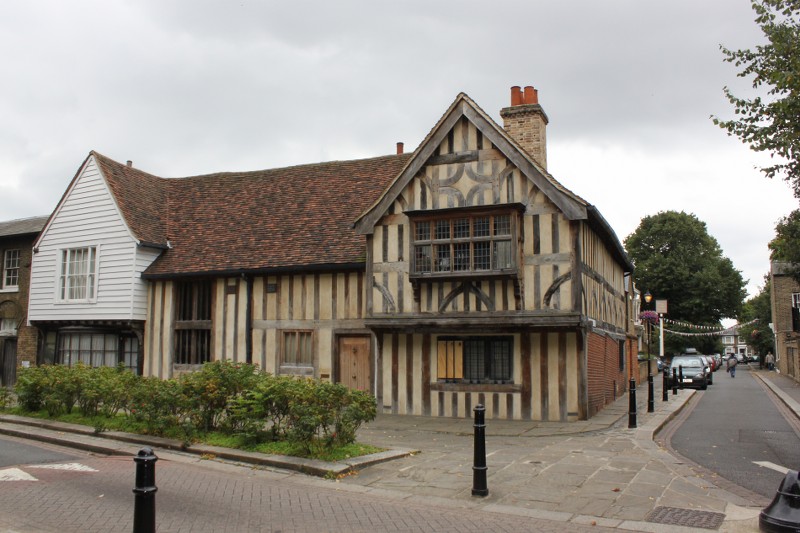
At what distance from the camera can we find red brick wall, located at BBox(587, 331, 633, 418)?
53.3 feet

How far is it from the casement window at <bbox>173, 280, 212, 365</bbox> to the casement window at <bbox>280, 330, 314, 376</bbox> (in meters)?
2.62

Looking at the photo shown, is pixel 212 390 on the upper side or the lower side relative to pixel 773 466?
upper

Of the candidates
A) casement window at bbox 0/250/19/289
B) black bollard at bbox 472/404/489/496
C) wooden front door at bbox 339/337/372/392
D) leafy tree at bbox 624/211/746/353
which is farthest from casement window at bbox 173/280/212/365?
leafy tree at bbox 624/211/746/353

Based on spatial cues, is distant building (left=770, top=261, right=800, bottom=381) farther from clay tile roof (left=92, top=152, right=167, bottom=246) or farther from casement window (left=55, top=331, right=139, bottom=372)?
casement window (left=55, top=331, right=139, bottom=372)

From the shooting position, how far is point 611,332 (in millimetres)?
20344

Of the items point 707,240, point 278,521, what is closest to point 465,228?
point 278,521

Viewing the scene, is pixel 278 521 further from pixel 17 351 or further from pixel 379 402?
pixel 17 351

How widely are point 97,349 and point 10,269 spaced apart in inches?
253

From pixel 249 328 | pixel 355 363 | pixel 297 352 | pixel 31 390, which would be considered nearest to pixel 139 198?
pixel 249 328

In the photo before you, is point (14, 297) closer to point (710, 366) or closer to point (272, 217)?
point (272, 217)

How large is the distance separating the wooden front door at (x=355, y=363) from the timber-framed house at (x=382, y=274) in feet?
0.13

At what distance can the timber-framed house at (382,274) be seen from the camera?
597 inches

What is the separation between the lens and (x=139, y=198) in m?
22.4

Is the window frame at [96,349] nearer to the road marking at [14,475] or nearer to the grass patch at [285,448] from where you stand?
the grass patch at [285,448]
